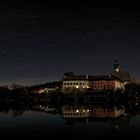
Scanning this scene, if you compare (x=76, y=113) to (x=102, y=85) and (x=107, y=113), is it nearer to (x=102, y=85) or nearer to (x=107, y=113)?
(x=107, y=113)

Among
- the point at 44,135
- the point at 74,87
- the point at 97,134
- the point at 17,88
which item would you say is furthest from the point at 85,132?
the point at 74,87

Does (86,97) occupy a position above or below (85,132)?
above

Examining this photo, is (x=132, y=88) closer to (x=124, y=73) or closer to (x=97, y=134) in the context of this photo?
(x=124, y=73)

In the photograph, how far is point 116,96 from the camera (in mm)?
77875

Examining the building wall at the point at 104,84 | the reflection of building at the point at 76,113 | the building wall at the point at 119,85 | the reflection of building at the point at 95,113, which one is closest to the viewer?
the reflection of building at the point at 95,113

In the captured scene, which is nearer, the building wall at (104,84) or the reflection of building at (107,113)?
the reflection of building at (107,113)

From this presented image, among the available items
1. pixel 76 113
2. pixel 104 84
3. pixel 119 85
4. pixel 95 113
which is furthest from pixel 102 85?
pixel 95 113

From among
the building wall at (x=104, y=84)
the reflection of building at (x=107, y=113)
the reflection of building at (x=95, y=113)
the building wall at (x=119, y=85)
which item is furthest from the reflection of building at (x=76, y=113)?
the building wall at (x=119, y=85)

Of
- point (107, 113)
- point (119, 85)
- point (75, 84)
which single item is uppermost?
point (119, 85)

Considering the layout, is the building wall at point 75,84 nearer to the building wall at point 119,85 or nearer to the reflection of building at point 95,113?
the building wall at point 119,85

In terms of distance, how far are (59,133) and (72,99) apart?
55.5 metres

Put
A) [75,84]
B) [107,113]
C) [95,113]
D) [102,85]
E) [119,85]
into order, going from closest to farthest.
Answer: [107,113] → [95,113] → [102,85] → [75,84] → [119,85]

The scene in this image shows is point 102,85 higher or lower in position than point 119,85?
lower

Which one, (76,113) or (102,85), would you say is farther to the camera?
(102,85)
